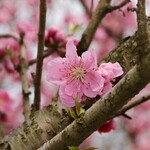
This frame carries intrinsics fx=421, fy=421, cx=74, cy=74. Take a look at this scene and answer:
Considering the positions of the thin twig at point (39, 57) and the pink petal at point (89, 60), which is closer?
the pink petal at point (89, 60)

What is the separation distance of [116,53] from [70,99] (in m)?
0.23

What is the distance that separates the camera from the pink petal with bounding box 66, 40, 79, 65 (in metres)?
1.17

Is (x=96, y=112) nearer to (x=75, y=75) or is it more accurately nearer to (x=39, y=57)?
(x=75, y=75)

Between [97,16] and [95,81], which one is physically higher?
[97,16]

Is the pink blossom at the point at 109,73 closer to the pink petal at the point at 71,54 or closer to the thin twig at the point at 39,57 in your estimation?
the pink petal at the point at 71,54

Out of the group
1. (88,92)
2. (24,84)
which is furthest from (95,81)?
(24,84)

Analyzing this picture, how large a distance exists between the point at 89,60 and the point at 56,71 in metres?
0.12

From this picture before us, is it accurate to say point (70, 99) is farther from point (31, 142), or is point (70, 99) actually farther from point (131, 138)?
point (131, 138)

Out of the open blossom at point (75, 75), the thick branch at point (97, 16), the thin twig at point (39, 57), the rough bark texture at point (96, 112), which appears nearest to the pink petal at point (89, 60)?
the open blossom at point (75, 75)

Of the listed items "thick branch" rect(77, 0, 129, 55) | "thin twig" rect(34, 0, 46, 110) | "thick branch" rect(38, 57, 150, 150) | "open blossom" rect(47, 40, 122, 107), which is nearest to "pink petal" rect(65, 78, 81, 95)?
"open blossom" rect(47, 40, 122, 107)

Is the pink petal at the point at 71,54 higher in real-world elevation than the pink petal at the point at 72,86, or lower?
higher

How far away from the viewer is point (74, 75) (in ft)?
4.11

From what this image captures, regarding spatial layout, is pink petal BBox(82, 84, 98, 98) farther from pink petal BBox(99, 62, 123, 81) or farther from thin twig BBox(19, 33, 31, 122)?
thin twig BBox(19, 33, 31, 122)

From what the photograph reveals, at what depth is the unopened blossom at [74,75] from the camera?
1184mm
